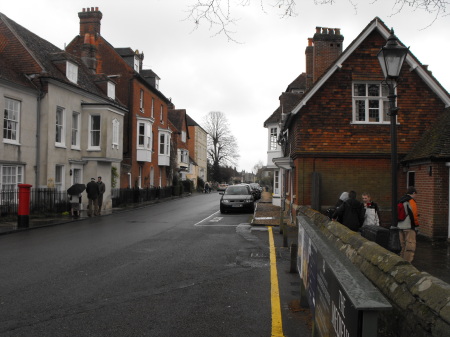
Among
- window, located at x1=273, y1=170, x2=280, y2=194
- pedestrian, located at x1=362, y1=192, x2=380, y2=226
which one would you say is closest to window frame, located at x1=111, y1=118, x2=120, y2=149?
window, located at x1=273, y1=170, x2=280, y2=194

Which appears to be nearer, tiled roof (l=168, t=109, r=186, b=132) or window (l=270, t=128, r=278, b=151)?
window (l=270, t=128, r=278, b=151)

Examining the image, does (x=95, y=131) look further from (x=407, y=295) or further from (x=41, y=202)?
(x=407, y=295)

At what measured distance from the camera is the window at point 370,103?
16828mm

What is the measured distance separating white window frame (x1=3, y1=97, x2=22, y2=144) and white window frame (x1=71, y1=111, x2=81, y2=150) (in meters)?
4.81

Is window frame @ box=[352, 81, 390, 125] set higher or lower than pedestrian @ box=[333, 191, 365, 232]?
higher

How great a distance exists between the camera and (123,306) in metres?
5.96

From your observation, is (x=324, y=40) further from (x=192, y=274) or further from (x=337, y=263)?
(x=337, y=263)

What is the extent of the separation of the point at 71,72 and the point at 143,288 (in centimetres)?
2128

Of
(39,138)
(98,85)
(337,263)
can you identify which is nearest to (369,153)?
(337,263)

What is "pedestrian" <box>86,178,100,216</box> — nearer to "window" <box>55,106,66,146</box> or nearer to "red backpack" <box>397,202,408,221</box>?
"window" <box>55,106,66,146</box>

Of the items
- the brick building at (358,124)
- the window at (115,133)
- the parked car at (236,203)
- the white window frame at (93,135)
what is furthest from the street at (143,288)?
the window at (115,133)

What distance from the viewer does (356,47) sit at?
54.4 feet

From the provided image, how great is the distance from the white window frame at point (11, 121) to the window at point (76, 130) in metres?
4.84

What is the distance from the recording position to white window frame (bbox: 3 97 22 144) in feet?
63.5
